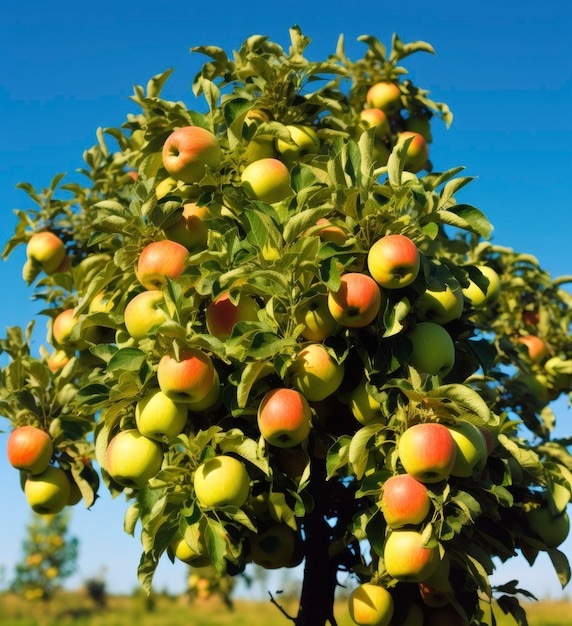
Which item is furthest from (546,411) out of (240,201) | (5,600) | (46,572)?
(46,572)

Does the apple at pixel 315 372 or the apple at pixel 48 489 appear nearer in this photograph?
the apple at pixel 315 372

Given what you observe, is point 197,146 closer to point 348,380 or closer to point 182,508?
point 348,380

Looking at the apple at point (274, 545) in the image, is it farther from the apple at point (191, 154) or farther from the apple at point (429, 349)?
the apple at point (191, 154)

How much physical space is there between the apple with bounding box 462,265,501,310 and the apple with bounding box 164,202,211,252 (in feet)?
5.27

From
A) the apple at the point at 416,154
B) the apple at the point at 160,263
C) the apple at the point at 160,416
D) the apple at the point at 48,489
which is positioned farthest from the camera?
the apple at the point at 416,154

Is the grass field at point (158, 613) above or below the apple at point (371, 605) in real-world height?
above

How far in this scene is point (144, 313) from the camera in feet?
13.3

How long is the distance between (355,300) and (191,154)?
1.40 metres

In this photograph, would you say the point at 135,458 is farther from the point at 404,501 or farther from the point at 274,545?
the point at 404,501

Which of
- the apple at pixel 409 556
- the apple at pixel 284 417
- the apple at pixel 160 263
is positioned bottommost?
the apple at pixel 409 556

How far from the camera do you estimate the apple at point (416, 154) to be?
580 centimetres

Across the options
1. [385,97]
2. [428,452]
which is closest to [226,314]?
[428,452]

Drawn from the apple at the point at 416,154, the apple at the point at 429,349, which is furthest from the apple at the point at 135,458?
the apple at the point at 416,154

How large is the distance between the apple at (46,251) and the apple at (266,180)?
2229 millimetres
